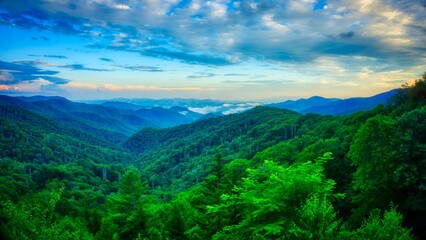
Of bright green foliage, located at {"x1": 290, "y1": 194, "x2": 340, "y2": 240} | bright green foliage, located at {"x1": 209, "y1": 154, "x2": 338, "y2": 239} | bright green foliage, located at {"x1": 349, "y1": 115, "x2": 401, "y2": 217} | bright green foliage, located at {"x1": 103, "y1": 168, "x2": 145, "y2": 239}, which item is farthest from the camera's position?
bright green foliage, located at {"x1": 103, "y1": 168, "x2": 145, "y2": 239}

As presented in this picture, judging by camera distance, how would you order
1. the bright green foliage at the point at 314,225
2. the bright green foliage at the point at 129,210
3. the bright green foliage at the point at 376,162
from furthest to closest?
the bright green foliage at the point at 129,210 < the bright green foliage at the point at 376,162 < the bright green foliage at the point at 314,225

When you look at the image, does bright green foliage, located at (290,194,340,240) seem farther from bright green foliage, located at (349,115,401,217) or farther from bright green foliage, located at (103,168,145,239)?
bright green foliage, located at (103,168,145,239)

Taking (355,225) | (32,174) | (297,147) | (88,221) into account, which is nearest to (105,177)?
(32,174)

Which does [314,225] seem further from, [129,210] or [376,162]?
[129,210]

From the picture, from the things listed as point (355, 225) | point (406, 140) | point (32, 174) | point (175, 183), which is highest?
point (406, 140)

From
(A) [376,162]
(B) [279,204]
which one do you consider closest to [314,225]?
(B) [279,204]

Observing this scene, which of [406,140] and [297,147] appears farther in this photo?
[297,147]

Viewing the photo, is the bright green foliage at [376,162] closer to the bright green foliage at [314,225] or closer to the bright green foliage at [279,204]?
the bright green foliage at [279,204]

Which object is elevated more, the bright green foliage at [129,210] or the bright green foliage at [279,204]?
the bright green foliage at [279,204]

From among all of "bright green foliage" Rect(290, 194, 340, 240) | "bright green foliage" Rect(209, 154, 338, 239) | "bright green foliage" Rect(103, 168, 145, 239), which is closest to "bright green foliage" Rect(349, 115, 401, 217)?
"bright green foliage" Rect(209, 154, 338, 239)

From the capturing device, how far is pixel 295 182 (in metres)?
19.0

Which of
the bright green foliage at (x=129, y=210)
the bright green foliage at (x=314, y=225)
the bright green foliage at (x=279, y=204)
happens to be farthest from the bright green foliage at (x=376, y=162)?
the bright green foliage at (x=129, y=210)

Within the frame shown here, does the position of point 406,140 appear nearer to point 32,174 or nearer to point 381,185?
point 381,185

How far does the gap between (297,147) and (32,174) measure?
480ft
